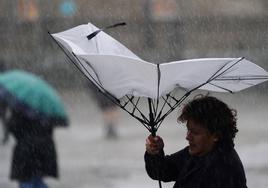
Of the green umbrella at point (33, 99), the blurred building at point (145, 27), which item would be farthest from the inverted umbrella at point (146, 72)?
the blurred building at point (145, 27)

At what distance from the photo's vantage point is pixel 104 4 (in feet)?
72.3

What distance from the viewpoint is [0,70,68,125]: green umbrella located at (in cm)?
739

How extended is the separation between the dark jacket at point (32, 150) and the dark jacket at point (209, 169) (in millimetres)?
2970

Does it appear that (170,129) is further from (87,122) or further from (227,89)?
(227,89)

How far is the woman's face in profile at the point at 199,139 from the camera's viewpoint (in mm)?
3949

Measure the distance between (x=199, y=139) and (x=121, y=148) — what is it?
881 centimetres

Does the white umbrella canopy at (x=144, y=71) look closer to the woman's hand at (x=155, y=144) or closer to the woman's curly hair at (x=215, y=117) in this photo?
the woman's curly hair at (x=215, y=117)

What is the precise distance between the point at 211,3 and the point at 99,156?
931 centimetres

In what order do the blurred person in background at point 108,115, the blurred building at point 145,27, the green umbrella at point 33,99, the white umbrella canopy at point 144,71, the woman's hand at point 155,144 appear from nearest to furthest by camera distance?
the white umbrella canopy at point 144,71 → the woman's hand at point 155,144 → the green umbrella at point 33,99 → the blurred person in background at point 108,115 → the blurred building at point 145,27

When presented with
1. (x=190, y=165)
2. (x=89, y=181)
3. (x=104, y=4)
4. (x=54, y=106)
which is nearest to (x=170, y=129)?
(x=89, y=181)

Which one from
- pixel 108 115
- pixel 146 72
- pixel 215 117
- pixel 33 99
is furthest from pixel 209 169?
pixel 108 115

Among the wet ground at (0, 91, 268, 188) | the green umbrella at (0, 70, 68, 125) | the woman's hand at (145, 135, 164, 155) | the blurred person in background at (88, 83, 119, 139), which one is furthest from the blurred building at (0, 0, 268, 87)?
the woman's hand at (145, 135, 164, 155)

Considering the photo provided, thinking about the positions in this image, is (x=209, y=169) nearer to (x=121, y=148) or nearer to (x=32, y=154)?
(x=32, y=154)

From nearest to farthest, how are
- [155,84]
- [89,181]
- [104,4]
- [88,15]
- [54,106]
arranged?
1. [155,84]
2. [54,106]
3. [89,181]
4. [88,15]
5. [104,4]
